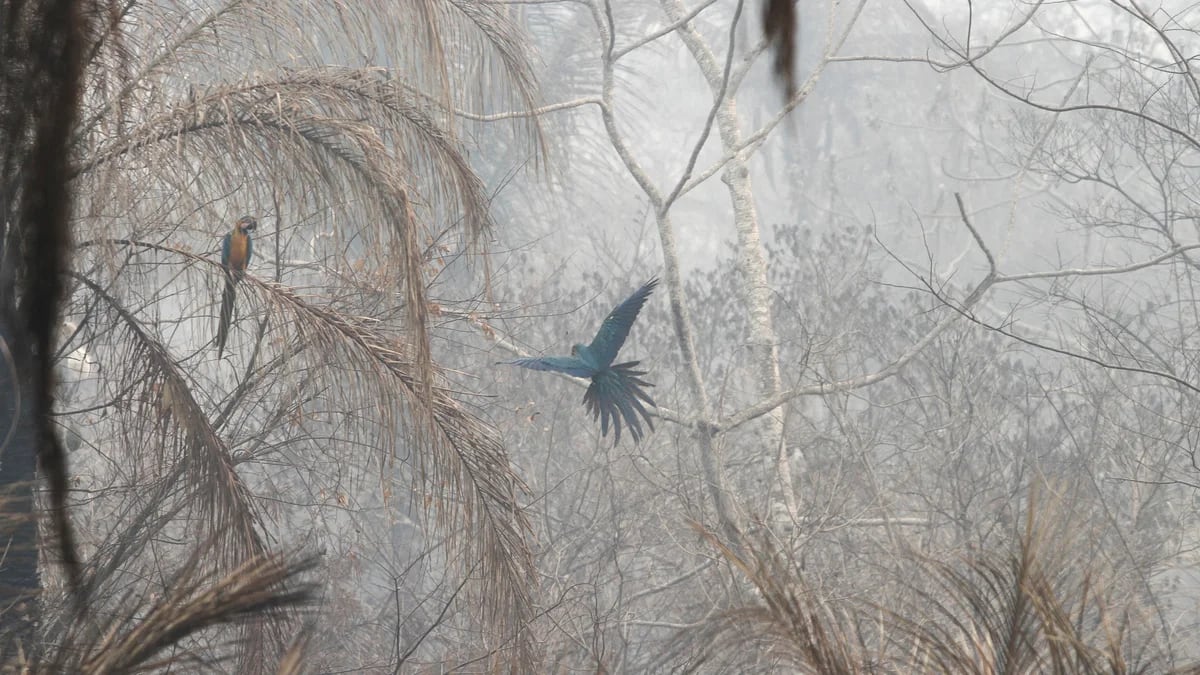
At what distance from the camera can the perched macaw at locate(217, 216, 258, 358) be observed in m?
4.27

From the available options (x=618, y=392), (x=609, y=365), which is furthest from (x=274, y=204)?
(x=618, y=392)

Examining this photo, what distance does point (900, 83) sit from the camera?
1054 inches

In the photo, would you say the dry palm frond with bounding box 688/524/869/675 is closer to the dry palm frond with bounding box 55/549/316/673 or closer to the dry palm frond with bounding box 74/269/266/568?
the dry palm frond with bounding box 55/549/316/673

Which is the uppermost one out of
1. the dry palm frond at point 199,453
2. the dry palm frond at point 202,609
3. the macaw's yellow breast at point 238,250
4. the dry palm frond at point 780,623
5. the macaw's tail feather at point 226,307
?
the macaw's yellow breast at point 238,250

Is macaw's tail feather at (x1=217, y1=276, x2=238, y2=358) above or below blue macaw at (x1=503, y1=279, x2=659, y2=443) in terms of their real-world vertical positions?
below

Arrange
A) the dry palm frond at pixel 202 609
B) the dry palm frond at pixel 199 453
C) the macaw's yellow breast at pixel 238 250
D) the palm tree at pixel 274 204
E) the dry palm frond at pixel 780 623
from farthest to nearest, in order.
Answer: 1. the macaw's yellow breast at pixel 238 250
2. the palm tree at pixel 274 204
3. the dry palm frond at pixel 199 453
4. the dry palm frond at pixel 780 623
5. the dry palm frond at pixel 202 609

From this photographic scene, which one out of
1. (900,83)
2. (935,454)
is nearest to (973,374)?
(935,454)

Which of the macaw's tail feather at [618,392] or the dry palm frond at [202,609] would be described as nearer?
the dry palm frond at [202,609]

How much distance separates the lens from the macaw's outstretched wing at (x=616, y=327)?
487cm

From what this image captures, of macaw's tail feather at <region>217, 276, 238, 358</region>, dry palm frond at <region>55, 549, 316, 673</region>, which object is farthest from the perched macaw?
dry palm frond at <region>55, 549, 316, 673</region>

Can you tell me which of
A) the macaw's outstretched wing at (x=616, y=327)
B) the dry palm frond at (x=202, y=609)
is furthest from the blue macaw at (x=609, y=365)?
the dry palm frond at (x=202, y=609)

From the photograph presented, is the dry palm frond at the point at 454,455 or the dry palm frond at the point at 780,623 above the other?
the dry palm frond at the point at 454,455

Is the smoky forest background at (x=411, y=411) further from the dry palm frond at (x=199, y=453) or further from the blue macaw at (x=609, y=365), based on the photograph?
the blue macaw at (x=609, y=365)

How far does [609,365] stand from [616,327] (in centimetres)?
32
